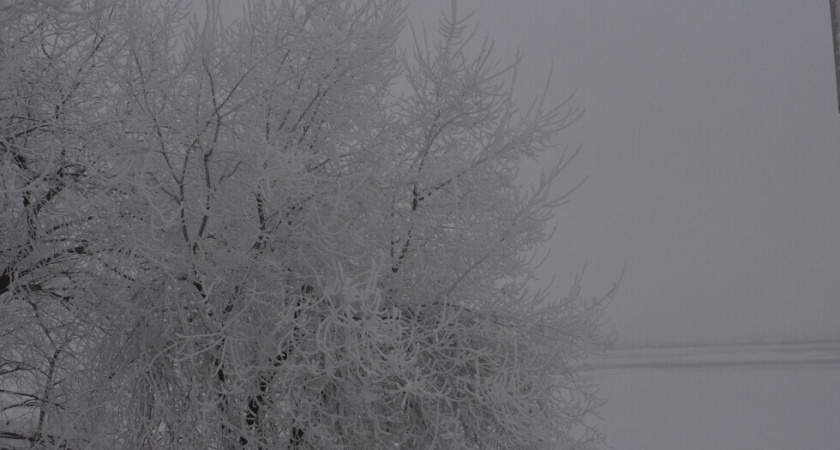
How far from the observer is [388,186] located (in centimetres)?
575

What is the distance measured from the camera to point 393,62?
6.31m

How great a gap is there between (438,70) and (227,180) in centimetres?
179

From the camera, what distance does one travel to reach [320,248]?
17.8 feet

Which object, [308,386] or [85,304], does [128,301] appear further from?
[308,386]

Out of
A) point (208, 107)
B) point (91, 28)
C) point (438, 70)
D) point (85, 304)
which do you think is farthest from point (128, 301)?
point (91, 28)

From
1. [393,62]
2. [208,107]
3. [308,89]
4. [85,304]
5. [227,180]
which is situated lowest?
[85,304]

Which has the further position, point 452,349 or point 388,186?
point 388,186

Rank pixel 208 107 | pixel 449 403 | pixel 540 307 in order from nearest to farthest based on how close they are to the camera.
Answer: pixel 449 403
pixel 208 107
pixel 540 307

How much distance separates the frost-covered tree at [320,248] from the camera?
5.15 metres

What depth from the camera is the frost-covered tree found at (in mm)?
5152

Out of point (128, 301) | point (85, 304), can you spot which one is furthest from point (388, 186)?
point (85, 304)

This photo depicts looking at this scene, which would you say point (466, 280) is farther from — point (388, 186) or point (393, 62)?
Answer: point (393, 62)

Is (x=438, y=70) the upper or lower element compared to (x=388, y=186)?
upper

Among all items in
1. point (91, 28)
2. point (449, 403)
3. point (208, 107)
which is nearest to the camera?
point (449, 403)
